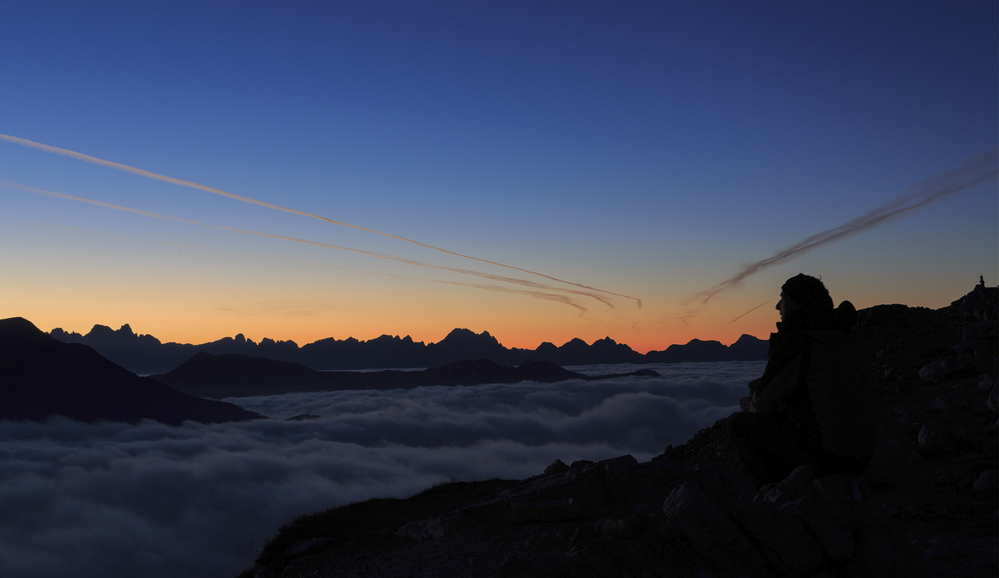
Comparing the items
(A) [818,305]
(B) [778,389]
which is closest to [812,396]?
(B) [778,389]

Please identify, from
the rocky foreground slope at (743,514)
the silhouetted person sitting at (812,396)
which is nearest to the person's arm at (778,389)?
the silhouetted person sitting at (812,396)

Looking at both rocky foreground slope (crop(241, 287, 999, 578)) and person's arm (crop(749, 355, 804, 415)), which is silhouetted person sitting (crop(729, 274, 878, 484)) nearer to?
person's arm (crop(749, 355, 804, 415))

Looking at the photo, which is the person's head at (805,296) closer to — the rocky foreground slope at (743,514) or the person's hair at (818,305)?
the person's hair at (818,305)

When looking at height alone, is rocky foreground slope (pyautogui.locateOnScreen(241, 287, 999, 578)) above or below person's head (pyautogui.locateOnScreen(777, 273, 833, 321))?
below

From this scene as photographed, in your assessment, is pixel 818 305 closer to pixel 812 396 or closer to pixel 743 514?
pixel 812 396

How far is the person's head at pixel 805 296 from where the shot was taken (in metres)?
5.32

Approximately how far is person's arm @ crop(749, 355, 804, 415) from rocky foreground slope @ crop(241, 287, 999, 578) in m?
0.79

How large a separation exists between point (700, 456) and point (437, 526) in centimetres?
→ 1292

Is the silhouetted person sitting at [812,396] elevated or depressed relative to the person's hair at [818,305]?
depressed

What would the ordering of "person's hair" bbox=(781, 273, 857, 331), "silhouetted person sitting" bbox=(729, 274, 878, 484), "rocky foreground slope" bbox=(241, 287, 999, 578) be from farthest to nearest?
"person's hair" bbox=(781, 273, 857, 331) → "rocky foreground slope" bbox=(241, 287, 999, 578) → "silhouetted person sitting" bbox=(729, 274, 878, 484)

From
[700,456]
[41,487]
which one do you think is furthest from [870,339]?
[41,487]

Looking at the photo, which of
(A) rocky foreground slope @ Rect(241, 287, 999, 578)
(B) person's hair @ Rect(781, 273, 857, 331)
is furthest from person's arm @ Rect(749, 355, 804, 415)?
(A) rocky foreground slope @ Rect(241, 287, 999, 578)

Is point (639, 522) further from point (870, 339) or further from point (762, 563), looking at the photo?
point (870, 339)

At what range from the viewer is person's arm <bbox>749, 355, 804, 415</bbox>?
204 inches
